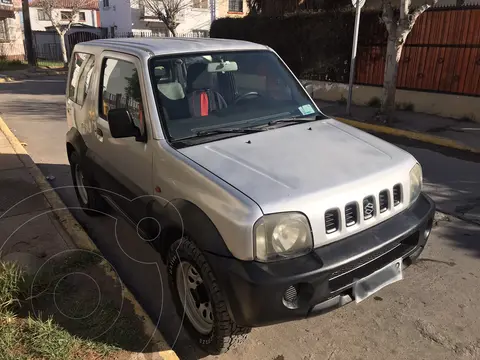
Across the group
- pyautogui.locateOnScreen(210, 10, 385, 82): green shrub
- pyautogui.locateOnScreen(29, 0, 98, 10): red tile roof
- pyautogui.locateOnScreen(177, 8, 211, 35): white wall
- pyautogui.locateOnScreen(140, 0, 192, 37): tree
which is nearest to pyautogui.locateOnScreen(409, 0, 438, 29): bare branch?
pyautogui.locateOnScreen(210, 10, 385, 82): green shrub

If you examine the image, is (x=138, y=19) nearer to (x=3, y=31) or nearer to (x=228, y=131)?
(x=3, y=31)

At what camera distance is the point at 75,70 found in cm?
469

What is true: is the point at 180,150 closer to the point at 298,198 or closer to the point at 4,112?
the point at 298,198

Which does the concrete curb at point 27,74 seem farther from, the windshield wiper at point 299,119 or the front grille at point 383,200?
the front grille at point 383,200

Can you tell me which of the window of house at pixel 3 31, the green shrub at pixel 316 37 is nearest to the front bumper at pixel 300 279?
the green shrub at pixel 316 37

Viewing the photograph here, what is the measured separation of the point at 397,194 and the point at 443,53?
334 inches

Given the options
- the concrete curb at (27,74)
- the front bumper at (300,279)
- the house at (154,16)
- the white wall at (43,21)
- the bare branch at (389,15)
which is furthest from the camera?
the white wall at (43,21)

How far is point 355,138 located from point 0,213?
12.8ft

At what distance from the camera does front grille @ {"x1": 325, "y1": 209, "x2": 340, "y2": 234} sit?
2359mm

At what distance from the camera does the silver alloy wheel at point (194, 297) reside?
103 inches

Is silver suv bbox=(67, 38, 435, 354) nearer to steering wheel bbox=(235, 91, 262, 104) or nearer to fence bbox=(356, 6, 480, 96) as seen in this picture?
steering wheel bbox=(235, 91, 262, 104)

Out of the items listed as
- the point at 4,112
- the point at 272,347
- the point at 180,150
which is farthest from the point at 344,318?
the point at 4,112

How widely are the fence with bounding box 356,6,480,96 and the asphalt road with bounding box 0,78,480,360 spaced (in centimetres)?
500

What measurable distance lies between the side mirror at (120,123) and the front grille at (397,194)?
1858mm
